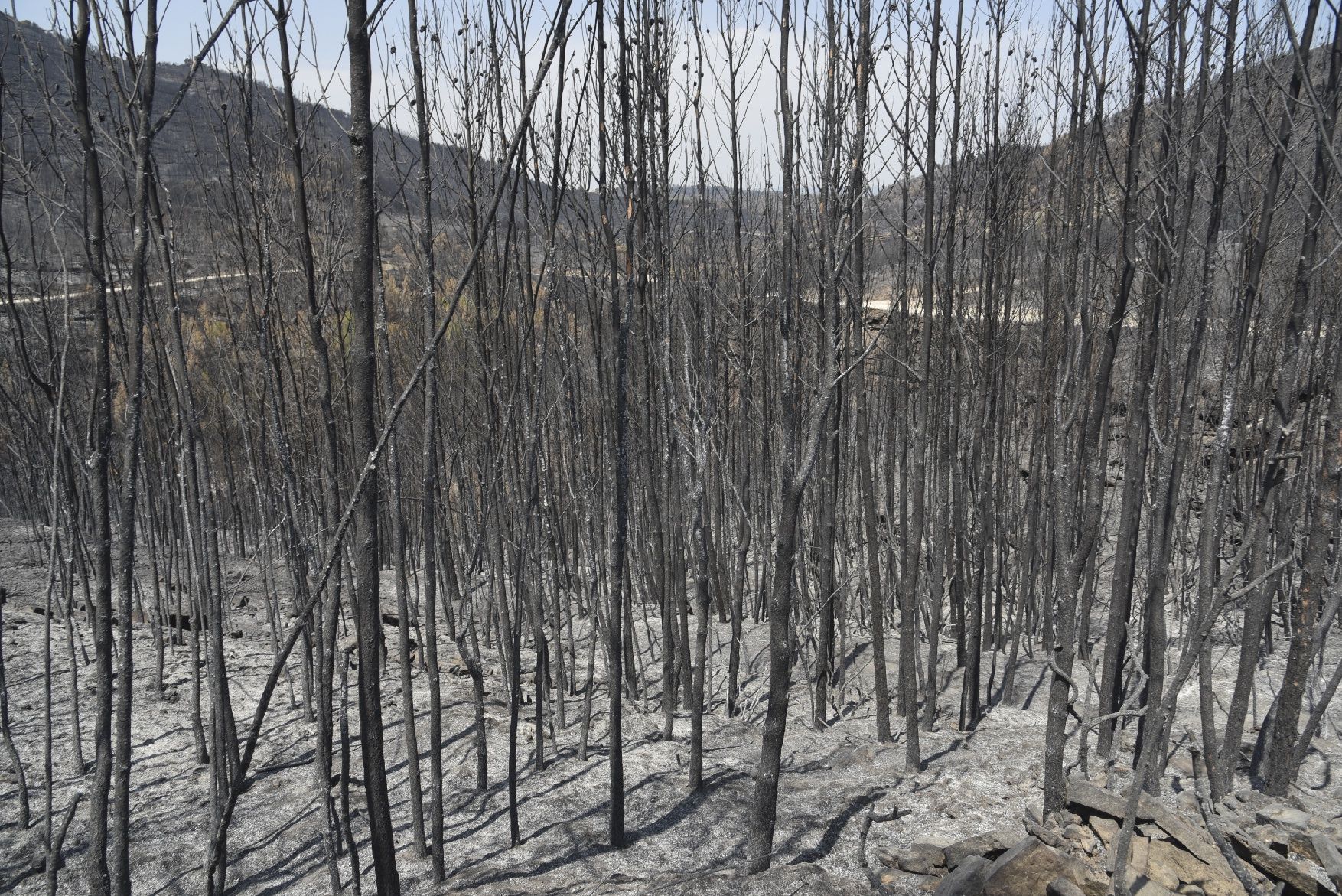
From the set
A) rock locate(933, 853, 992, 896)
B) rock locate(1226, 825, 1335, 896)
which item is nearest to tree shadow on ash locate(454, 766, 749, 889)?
rock locate(933, 853, 992, 896)

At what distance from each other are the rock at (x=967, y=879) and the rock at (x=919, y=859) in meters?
0.30

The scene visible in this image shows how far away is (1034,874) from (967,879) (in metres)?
0.30

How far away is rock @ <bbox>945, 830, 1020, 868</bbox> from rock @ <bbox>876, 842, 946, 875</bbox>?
0.17 ft

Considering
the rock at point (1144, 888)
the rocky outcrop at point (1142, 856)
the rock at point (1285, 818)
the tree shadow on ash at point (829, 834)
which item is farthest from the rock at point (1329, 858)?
the tree shadow on ash at point (829, 834)

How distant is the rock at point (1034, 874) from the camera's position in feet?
11.7

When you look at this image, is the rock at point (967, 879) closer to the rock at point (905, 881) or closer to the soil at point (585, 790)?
the rock at point (905, 881)

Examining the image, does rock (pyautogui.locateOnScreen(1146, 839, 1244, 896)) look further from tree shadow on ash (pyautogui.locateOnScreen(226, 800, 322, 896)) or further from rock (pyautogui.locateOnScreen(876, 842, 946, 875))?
tree shadow on ash (pyautogui.locateOnScreen(226, 800, 322, 896))

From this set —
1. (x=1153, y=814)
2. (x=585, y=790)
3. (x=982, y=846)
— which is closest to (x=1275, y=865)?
(x=1153, y=814)

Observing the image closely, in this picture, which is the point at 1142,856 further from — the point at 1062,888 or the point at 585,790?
the point at 585,790

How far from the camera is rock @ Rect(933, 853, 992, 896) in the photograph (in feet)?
12.2

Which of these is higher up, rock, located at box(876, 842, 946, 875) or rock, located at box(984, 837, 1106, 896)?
rock, located at box(984, 837, 1106, 896)

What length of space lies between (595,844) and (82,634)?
26.6 feet

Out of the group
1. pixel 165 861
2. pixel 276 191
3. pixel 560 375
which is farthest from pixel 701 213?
pixel 165 861

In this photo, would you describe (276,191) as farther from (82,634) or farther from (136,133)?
(82,634)
